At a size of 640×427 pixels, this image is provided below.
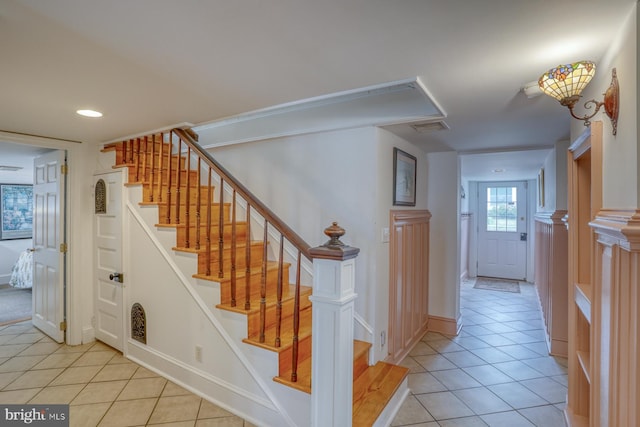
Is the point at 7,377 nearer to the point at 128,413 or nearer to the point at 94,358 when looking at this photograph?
the point at 94,358

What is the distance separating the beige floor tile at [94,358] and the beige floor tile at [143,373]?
0.41 meters

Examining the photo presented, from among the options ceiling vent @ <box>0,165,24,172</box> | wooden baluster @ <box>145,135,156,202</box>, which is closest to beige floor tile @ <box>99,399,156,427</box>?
wooden baluster @ <box>145,135,156,202</box>

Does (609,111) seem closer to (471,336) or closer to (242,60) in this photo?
(242,60)

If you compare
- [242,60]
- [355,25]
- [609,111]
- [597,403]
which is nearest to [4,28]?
[242,60]

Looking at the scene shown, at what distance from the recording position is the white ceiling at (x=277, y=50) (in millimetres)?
1061

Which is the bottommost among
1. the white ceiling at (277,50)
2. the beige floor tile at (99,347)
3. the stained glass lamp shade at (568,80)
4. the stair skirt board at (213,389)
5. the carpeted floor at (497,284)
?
the beige floor tile at (99,347)

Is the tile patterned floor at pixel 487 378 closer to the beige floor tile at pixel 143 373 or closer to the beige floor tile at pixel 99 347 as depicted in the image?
the beige floor tile at pixel 143 373

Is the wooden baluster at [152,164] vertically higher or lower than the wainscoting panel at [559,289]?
higher

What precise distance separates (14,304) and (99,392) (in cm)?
356

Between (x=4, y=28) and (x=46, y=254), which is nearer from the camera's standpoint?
(x=4, y=28)

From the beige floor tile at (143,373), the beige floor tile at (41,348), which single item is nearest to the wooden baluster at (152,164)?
the beige floor tile at (143,373)

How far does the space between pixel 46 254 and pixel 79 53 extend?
3051mm

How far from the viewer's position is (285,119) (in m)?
3.09

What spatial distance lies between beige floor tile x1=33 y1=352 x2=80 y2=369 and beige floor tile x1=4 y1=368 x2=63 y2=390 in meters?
0.08
